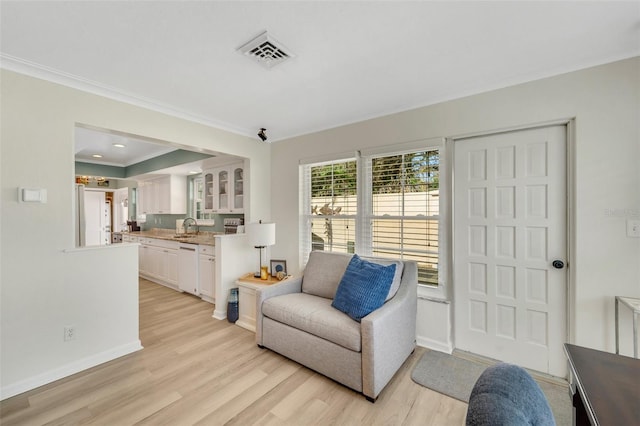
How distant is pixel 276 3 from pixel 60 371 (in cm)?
319

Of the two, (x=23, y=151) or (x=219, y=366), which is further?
(x=219, y=366)

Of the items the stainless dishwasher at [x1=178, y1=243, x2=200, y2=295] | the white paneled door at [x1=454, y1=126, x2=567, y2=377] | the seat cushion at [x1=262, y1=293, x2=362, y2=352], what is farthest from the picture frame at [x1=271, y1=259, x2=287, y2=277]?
the white paneled door at [x1=454, y1=126, x2=567, y2=377]

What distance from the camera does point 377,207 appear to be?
10.3ft

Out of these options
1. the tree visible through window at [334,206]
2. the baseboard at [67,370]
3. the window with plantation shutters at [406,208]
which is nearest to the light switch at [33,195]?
the baseboard at [67,370]

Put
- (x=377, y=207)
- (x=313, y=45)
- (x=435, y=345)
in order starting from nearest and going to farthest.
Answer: (x=313, y=45) → (x=435, y=345) → (x=377, y=207)

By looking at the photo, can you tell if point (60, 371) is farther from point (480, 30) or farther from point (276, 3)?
point (480, 30)

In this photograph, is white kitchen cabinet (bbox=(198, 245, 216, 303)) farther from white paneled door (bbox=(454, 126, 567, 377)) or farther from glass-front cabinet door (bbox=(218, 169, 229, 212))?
white paneled door (bbox=(454, 126, 567, 377))

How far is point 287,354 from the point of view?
2.44 metres

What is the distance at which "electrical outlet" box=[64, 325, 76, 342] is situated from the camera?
225cm

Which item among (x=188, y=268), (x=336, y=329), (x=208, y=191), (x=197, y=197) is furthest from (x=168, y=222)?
(x=336, y=329)

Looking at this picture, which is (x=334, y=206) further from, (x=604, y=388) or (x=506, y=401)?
(x=506, y=401)

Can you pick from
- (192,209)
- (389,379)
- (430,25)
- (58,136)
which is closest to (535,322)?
(389,379)

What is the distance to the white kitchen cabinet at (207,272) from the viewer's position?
393 cm

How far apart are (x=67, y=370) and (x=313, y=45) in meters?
3.24
